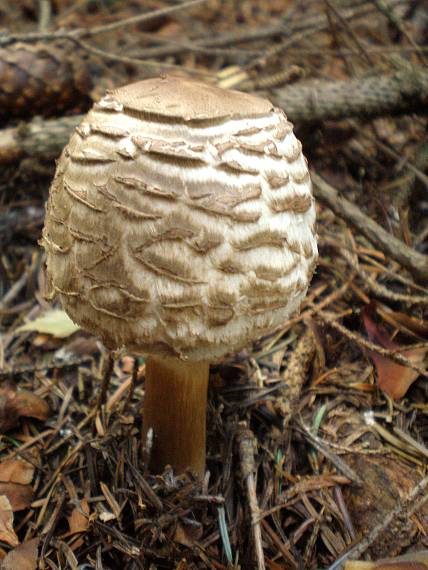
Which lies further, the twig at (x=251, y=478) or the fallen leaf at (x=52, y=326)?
the fallen leaf at (x=52, y=326)

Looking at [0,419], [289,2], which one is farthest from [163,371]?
[289,2]

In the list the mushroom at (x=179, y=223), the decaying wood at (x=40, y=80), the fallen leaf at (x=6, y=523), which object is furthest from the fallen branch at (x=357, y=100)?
the fallen leaf at (x=6, y=523)

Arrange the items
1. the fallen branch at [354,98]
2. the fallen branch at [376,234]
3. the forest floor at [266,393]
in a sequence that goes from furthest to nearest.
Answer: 1. the fallen branch at [354,98]
2. the fallen branch at [376,234]
3. the forest floor at [266,393]

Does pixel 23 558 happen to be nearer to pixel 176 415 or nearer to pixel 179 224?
pixel 176 415

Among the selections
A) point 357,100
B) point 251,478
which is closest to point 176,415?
point 251,478

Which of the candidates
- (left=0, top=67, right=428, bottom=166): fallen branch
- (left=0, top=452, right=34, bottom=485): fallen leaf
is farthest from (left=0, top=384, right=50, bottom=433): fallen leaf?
(left=0, top=67, right=428, bottom=166): fallen branch

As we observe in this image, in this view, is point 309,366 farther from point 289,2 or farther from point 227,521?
point 289,2

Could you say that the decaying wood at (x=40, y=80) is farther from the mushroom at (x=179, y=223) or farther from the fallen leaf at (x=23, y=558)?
the fallen leaf at (x=23, y=558)
